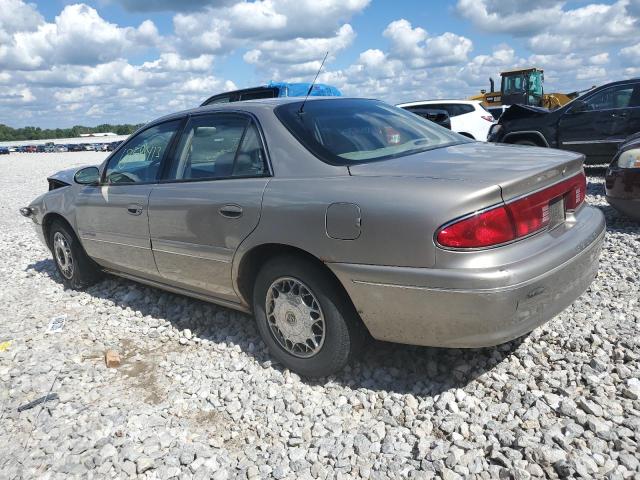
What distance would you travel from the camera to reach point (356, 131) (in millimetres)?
3248

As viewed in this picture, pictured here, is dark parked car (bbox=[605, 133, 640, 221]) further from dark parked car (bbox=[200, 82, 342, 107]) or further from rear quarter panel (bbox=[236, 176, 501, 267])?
dark parked car (bbox=[200, 82, 342, 107])

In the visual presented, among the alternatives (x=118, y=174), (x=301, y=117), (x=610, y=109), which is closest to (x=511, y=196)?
(x=301, y=117)

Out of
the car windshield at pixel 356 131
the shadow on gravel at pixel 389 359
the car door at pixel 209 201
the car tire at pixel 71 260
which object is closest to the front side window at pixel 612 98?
the car windshield at pixel 356 131

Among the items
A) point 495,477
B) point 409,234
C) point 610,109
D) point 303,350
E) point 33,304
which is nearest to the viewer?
point 495,477

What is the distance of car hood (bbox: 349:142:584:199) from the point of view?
2500 mm

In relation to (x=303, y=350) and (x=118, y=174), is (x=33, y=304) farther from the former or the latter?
(x=303, y=350)

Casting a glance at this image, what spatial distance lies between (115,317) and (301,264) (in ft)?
7.59

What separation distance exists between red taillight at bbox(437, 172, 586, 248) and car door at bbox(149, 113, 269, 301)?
119 centimetres

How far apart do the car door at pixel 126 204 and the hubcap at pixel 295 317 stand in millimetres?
1285

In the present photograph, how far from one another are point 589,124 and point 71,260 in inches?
333

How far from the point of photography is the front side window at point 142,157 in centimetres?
399

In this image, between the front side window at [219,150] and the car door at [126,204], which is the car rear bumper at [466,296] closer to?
the front side window at [219,150]

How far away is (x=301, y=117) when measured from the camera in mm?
3256

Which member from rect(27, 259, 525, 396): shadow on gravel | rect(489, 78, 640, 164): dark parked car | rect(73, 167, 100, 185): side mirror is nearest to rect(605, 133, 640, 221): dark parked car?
rect(27, 259, 525, 396): shadow on gravel
